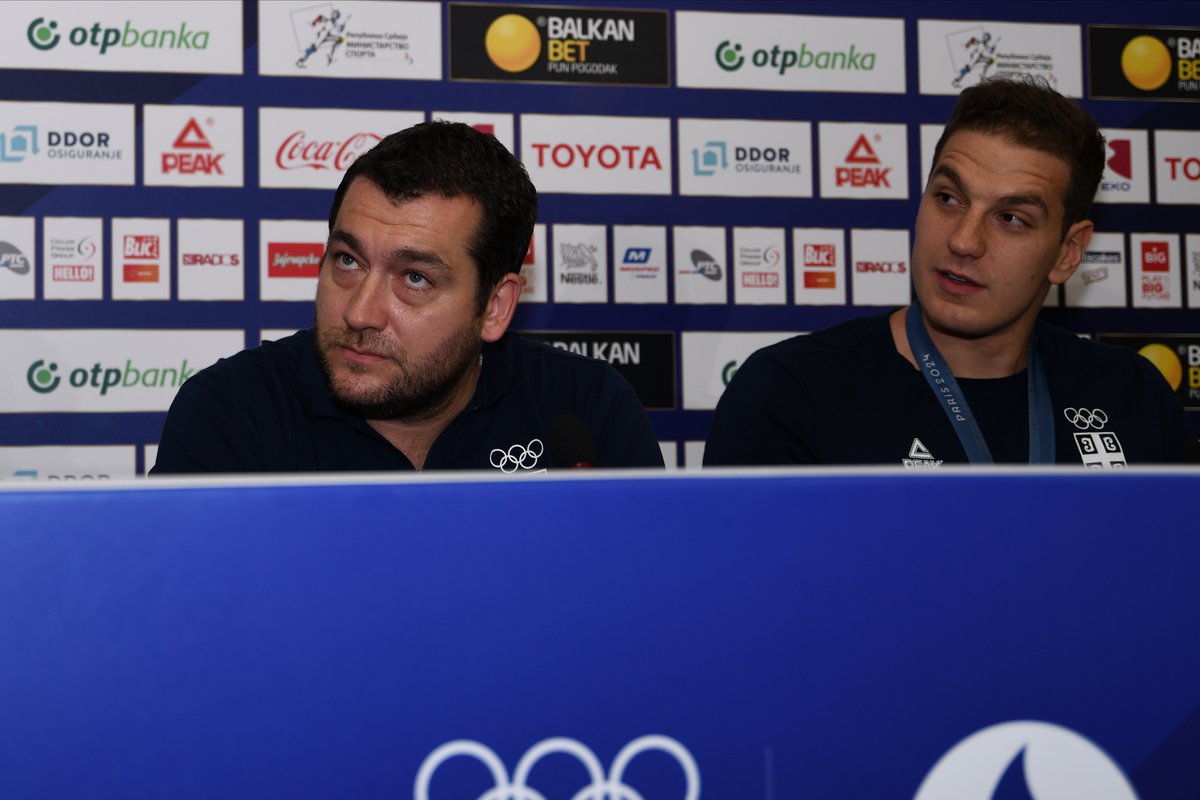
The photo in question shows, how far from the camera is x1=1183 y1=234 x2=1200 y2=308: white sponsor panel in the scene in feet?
8.72

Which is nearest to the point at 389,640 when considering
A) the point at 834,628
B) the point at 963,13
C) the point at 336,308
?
the point at 834,628

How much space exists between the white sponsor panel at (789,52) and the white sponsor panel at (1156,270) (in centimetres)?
81

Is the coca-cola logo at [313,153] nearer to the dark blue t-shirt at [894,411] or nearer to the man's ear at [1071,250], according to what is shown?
the dark blue t-shirt at [894,411]

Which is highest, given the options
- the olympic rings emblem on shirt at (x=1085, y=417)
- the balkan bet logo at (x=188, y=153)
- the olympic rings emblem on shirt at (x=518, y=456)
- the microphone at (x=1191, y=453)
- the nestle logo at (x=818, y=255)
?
the balkan bet logo at (x=188, y=153)

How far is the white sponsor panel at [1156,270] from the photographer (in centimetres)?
266

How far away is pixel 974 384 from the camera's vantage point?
1.48 metres

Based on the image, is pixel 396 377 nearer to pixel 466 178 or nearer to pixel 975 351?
pixel 466 178

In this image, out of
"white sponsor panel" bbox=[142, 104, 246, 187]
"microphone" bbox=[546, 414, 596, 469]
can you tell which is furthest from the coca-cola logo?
"microphone" bbox=[546, 414, 596, 469]

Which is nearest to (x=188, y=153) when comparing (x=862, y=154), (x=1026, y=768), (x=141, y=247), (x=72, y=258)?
(x=141, y=247)

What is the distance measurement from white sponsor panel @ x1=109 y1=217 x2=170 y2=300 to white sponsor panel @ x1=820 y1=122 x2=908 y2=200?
1.68 metres

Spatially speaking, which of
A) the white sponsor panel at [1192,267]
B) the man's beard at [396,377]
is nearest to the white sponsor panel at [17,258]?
the man's beard at [396,377]

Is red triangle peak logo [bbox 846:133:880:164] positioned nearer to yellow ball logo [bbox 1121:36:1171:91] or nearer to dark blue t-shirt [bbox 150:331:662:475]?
yellow ball logo [bbox 1121:36:1171:91]

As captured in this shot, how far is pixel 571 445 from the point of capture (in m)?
0.99

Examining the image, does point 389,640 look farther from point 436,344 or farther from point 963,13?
point 963,13
